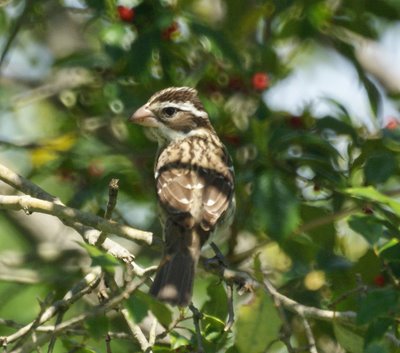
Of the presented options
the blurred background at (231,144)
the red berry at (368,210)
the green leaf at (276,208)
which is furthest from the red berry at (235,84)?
the red berry at (368,210)

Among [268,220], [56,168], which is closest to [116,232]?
[268,220]

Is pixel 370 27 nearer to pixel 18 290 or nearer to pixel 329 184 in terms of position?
pixel 329 184

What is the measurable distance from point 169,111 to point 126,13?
0.69 m

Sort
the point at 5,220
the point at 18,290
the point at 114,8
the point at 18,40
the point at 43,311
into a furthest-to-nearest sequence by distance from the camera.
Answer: the point at 18,40, the point at 5,220, the point at 18,290, the point at 114,8, the point at 43,311

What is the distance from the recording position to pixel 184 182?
6031mm

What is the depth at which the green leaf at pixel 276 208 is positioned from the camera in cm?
580

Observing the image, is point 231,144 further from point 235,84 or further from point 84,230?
point 84,230

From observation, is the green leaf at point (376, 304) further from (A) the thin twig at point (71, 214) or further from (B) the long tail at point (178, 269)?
(A) the thin twig at point (71, 214)

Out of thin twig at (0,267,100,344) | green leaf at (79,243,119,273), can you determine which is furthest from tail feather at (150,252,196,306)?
green leaf at (79,243,119,273)

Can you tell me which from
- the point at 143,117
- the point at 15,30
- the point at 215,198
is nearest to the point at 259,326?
the point at 215,198

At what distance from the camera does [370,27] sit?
24.4ft

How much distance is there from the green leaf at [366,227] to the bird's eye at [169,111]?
2.41m

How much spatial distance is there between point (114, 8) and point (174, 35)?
0.43 m

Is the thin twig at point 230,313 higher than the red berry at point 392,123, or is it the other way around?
the thin twig at point 230,313
